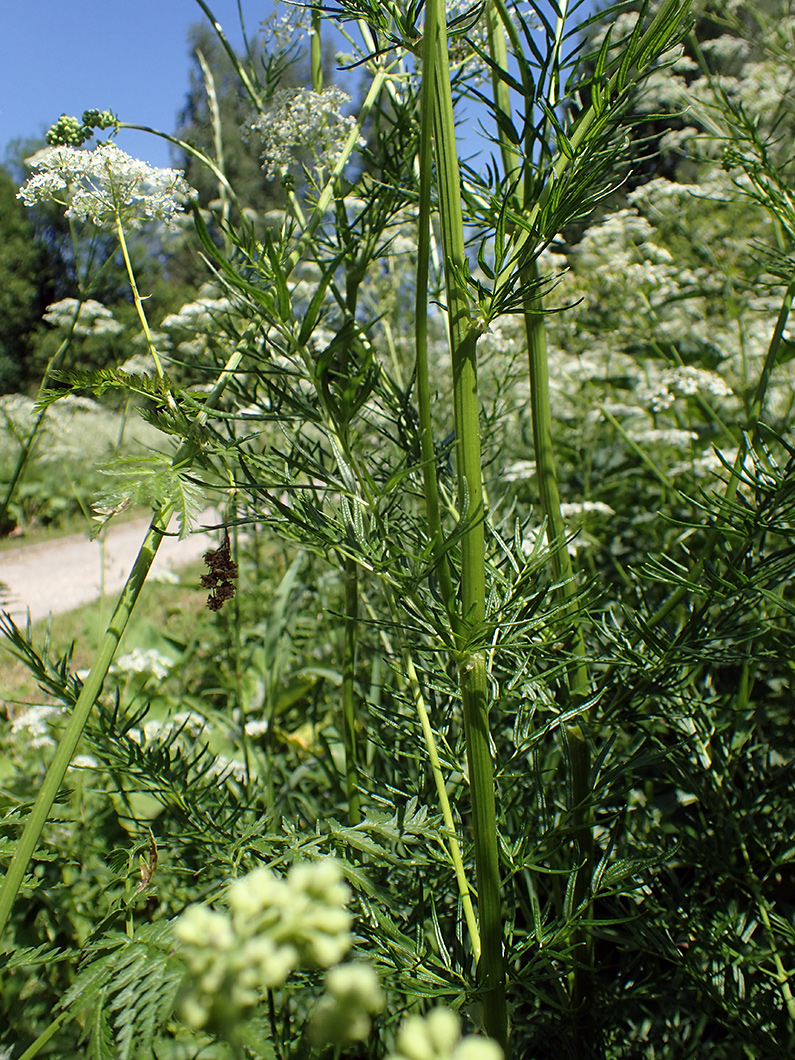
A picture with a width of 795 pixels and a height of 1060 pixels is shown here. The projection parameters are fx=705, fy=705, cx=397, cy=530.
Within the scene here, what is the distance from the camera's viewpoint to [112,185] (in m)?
0.79

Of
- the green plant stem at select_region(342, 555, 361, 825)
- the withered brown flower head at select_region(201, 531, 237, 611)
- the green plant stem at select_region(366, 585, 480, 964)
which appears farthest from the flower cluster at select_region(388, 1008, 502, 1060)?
the green plant stem at select_region(342, 555, 361, 825)

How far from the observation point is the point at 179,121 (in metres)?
19.0

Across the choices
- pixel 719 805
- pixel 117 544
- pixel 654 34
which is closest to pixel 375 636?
pixel 719 805

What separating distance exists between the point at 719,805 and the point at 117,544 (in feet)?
23.8

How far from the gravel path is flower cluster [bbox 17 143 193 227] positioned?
418 centimetres

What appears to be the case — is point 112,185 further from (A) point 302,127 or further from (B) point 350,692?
(B) point 350,692

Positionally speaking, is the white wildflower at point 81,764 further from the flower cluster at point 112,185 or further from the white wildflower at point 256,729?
the flower cluster at point 112,185

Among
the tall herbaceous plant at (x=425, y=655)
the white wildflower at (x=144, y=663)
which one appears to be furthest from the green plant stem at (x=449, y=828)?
the white wildflower at (x=144, y=663)

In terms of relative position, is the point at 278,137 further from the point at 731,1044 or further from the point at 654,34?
the point at 731,1044

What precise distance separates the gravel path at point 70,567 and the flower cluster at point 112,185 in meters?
4.18

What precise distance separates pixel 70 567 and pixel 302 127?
20.7 feet

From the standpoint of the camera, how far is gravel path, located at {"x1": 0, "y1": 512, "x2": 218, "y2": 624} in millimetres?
5299

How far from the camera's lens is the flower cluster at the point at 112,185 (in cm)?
77

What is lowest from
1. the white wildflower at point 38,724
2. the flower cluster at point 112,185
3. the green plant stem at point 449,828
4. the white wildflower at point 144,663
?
the white wildflower at point 38,724
